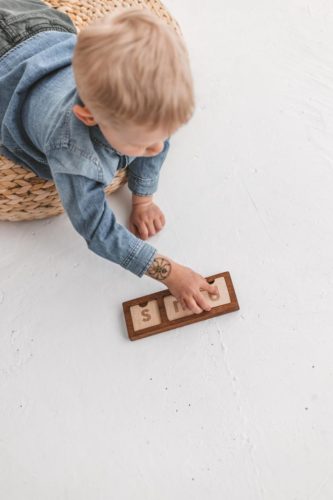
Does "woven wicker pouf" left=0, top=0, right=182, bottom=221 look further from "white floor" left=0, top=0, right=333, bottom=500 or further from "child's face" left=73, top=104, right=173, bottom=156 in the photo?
"child's face" left=73, top=104, right=173, bottom=156

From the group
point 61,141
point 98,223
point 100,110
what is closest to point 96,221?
point 98,223

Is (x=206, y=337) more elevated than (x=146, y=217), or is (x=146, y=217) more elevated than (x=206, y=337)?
(x=146, y=217)

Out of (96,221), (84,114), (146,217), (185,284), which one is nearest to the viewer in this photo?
(84,114)

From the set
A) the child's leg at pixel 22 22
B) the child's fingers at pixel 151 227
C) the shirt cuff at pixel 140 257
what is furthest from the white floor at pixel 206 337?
the child's leg at pixel 22 22

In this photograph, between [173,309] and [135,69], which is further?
[173,309]

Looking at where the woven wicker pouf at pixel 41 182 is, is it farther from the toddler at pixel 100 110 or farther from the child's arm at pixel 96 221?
the child's arm at pixel 96 221

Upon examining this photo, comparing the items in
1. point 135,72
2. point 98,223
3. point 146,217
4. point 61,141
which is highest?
point 135,72

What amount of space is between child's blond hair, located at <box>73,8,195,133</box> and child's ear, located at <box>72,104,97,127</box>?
0.06 m

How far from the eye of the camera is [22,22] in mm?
891

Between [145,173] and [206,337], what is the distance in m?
0.32

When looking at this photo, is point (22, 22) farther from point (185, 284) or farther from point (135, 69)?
point (185, 284)

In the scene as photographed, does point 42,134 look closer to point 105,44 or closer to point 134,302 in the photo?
point 105,44

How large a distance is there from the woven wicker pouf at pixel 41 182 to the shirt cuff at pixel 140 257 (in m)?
0.18

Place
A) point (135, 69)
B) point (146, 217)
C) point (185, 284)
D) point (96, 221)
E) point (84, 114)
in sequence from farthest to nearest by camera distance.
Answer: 1. point (146, 217)
2. point (185, 284)
3. point (96, 221)
4. point (84, 114)
5. point (135, 69)
